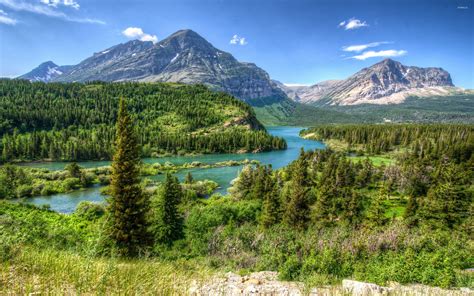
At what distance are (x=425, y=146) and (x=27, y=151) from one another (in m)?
179

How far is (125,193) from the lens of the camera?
19703 millimetres

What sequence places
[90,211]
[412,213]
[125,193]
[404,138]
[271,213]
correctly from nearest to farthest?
[125,193] < [271,213] < [412,213] < [90,211] < [404,138]

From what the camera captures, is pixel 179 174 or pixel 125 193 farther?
pixel 179 174

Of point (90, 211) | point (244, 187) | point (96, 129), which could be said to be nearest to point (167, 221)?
point (90, 211)

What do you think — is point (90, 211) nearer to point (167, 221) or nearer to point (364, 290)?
point (167, 221)

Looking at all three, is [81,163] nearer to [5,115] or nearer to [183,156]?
[183,156]

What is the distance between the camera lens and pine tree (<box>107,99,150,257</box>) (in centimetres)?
1933

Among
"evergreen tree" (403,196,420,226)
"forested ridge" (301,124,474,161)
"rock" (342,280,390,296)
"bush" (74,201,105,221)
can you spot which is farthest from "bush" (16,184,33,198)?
"forested ridge" (301,124,474,161)

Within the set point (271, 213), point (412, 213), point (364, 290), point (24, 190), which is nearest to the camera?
point (364, 290)

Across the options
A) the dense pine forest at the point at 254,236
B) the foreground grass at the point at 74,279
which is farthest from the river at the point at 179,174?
the foreground grass at the point at 74,279

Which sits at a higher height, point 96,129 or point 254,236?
point 96,129

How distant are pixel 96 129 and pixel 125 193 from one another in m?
152

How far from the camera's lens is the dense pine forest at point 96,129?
10831cm

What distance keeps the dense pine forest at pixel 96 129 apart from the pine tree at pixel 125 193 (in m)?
102
